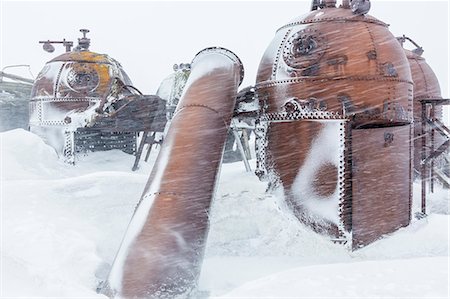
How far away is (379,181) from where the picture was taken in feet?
26.5

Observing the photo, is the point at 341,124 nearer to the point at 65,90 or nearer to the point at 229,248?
the point at 229,248

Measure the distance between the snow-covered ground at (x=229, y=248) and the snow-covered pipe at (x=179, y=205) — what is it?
0.48m

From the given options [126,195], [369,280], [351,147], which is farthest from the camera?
[126,195]

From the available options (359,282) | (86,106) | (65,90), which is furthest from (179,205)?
(65,90)

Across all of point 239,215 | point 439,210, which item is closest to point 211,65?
point 239,215

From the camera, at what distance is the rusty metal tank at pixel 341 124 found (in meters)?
7.79

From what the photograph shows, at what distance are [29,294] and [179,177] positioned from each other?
2.33 meters

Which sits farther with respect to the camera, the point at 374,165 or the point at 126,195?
the point at 126,195

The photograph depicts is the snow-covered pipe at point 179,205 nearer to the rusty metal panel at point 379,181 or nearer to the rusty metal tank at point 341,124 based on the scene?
the rusty metal tank at point 341,124

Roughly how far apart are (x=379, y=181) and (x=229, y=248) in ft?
9.33

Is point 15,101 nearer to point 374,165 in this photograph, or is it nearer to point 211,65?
point 211,65

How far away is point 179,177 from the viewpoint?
6.42m

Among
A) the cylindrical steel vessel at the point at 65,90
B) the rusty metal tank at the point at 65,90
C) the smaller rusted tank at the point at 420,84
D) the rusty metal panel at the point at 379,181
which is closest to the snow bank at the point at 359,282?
the rusty metal panel at the point at 379,181

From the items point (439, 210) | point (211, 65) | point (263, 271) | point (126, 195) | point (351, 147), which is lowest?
point (439, 210)
